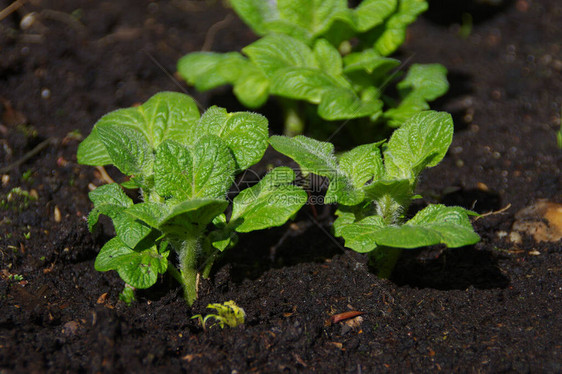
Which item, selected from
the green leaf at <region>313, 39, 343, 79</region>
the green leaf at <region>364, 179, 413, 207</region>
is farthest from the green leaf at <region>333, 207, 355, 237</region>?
the green leaf at <region>313, 39, 343, 79</region>

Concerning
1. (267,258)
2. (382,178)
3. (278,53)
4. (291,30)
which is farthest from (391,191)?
(291,30)

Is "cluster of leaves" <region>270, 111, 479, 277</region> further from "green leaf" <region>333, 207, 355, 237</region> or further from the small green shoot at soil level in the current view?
the small green shoot at soil level

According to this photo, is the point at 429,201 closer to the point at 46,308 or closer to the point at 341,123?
the point at 341,123

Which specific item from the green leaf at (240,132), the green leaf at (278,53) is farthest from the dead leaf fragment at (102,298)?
the green leaf at (278,53)

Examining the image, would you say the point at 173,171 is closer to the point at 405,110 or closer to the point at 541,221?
the point at 405,110

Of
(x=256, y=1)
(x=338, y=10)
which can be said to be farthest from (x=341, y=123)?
(x=256, y=1)

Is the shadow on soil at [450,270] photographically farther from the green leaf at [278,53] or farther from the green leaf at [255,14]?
the green leaf at [255,14]

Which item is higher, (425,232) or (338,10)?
(338,10)
